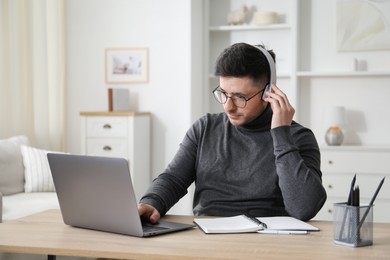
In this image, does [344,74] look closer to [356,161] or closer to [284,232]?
[356,161]

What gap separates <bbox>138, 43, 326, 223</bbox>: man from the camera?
190cm

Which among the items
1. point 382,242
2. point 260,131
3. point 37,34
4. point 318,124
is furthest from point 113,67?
point 382,242

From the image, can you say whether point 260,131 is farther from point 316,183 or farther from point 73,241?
point 73,241

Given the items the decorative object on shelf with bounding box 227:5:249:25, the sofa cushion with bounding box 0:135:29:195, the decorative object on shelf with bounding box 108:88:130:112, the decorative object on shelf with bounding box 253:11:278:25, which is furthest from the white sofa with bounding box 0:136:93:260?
the decorative object on shelf with bounding box 253:11:278:25

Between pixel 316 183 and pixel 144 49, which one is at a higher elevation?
pixel 144 49

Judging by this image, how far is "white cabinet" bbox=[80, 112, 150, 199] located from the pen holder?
3.36 meters

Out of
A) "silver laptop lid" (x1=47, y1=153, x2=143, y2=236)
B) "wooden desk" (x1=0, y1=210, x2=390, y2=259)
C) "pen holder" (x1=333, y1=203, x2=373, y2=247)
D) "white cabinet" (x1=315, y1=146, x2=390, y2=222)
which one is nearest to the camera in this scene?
"wooden desk" (x1=0, y1=210, x2=390, y2=259)

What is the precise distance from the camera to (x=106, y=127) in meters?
4.92

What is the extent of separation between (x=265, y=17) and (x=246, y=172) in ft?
10.4

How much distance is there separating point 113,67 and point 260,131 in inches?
133

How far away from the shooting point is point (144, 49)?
5305 mm

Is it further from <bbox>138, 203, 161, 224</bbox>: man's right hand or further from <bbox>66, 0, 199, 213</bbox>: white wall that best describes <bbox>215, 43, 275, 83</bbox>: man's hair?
<bbox>66, 0, 199, 213</bbox>: white wall

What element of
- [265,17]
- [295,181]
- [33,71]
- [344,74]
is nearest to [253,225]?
[295,181]

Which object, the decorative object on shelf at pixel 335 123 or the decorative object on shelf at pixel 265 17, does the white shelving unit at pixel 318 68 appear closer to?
the decorative object on shelf at pixel 265 17
